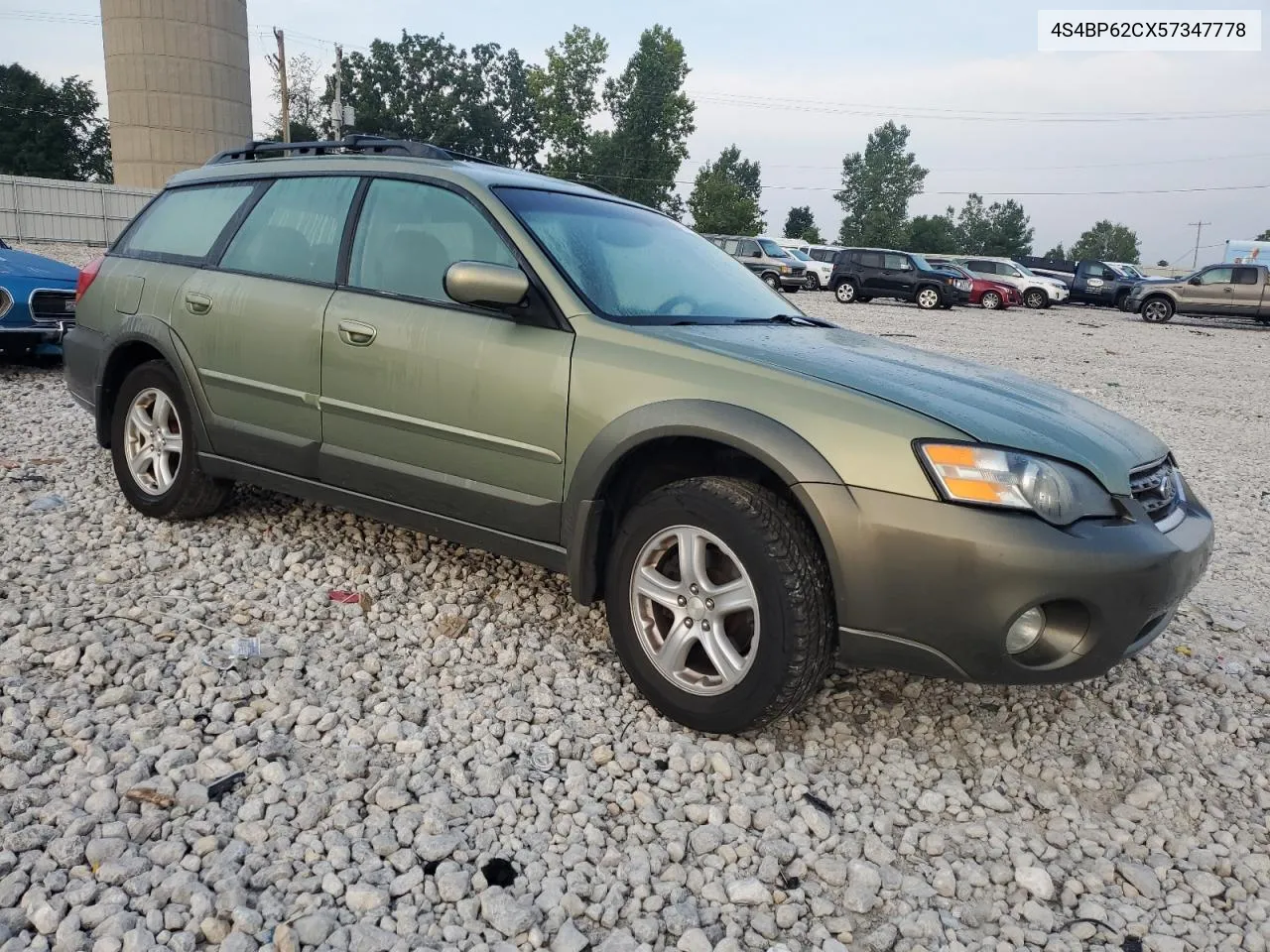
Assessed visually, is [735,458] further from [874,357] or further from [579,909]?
[579,909]

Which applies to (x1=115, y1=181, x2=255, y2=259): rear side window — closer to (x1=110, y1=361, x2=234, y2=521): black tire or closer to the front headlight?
(x1=110, y1=361, x2=234, y2=521): black tire

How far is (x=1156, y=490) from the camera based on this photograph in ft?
9.08

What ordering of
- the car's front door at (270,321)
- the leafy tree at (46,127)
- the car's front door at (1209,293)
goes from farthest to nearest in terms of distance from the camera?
the leafy tree at (46,127) < the car's front door at (1209,293) < the car's front door at (270,321)

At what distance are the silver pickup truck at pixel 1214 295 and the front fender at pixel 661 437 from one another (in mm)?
26483

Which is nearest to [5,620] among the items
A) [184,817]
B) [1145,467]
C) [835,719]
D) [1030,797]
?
[184,817]

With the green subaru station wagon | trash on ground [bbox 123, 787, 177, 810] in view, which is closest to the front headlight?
the green subaru station wagon

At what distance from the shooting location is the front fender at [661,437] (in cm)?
254

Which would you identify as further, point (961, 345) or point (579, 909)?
point (961, 345)

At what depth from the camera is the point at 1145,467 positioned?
2773 mm

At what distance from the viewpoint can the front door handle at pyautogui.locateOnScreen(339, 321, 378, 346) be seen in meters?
3.42

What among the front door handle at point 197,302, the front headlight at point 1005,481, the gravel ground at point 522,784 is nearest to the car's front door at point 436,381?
the gravel ground at point 522,784

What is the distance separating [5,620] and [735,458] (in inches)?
103

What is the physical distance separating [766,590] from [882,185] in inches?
3737

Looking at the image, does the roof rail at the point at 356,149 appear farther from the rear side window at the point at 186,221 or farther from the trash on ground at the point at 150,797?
the trash on ground at the point at 150,797
